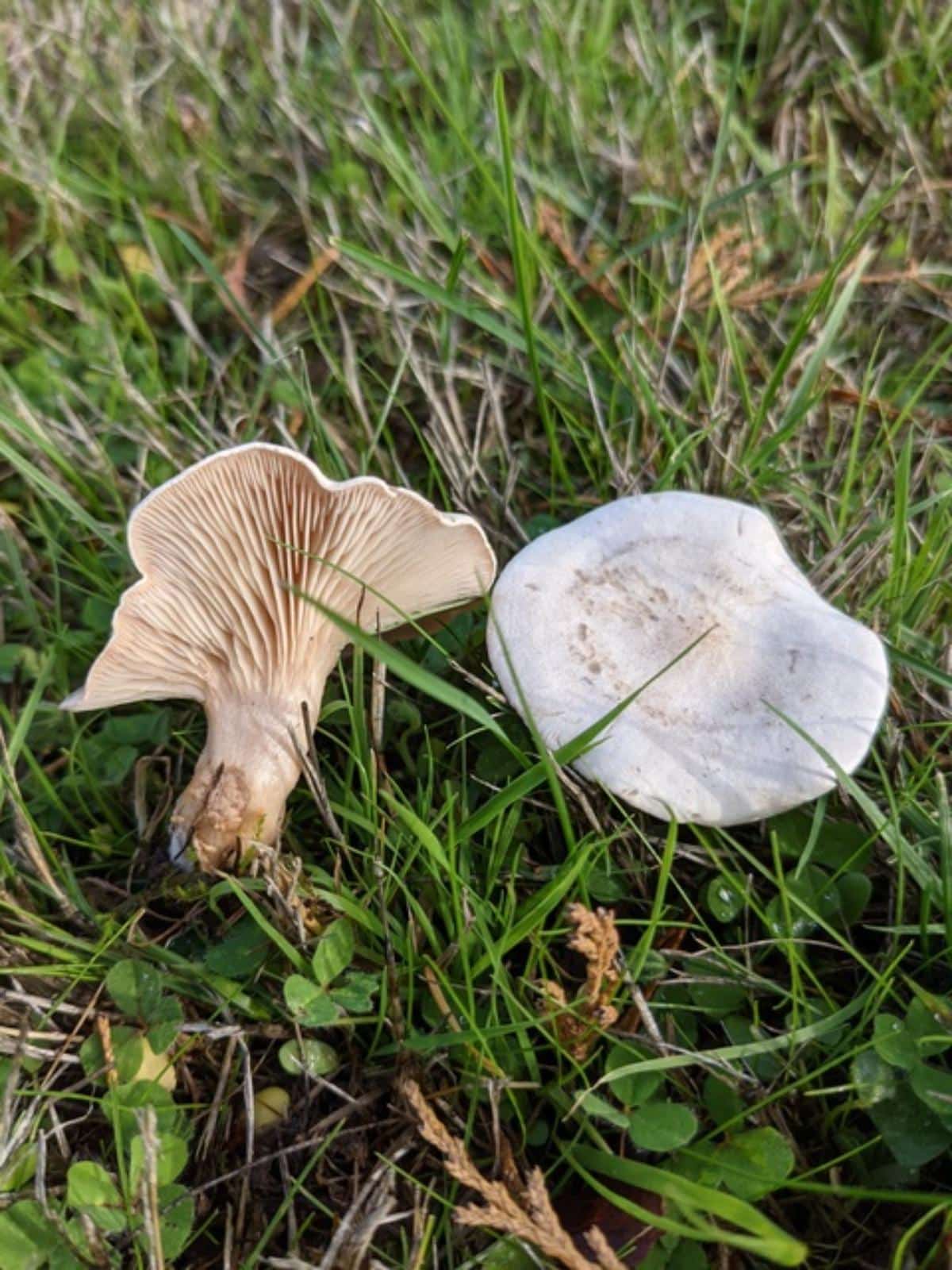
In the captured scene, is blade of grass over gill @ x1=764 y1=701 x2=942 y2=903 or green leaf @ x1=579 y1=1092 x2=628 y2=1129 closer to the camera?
green leaf @ x1=579 y1=1092 x2=628 y2=1129

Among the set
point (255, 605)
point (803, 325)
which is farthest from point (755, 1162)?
point (803, 325)

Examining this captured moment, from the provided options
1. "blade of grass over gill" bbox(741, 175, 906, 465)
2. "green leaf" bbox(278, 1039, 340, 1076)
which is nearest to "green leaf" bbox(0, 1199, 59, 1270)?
"green leaf" bbox(278, 1039, 340, 1076)

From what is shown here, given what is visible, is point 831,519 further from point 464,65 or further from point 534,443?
point 464,65

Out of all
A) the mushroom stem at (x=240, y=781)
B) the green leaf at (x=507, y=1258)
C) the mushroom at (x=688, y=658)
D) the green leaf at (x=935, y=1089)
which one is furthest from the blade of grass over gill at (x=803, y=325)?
the green leaf at (x=507, y=1258)

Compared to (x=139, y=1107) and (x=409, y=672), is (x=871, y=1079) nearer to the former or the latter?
(x=409, y=672)

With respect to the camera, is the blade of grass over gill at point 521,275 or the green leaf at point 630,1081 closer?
the green leaf at point 630,1081

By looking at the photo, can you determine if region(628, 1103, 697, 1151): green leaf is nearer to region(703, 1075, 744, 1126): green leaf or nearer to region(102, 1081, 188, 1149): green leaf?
region(703, 1075, 744, 1126): green leaf

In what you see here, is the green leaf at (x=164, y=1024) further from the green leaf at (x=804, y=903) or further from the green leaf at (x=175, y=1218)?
the green leaf at (x=804, y=903)
